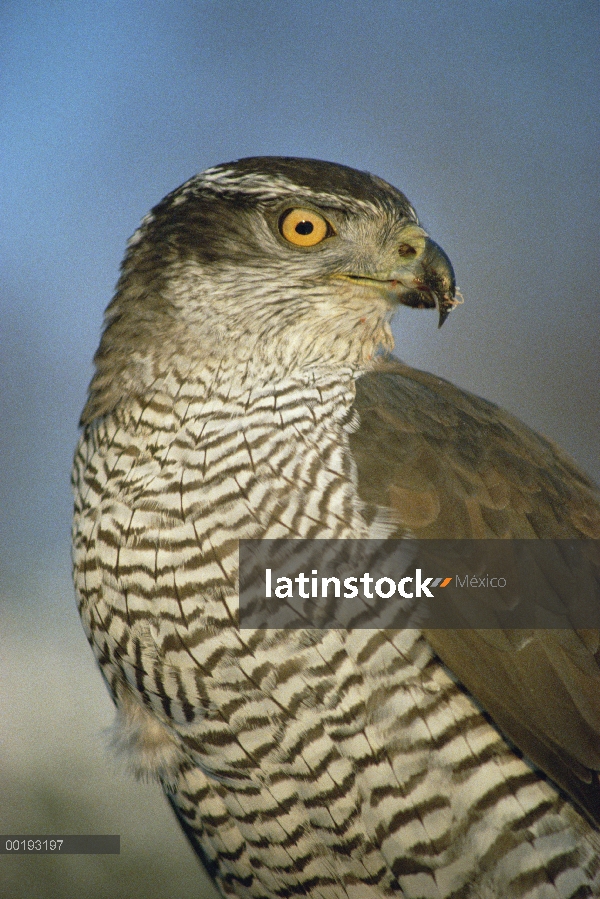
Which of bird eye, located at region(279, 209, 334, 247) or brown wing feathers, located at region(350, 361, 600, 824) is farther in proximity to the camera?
bird eye, located at region(279, 209, 334, 247)

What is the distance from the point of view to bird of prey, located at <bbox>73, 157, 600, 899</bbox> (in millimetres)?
1875

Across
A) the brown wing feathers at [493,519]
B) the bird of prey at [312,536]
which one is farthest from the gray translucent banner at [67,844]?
the brown wing feathers at [493,519]

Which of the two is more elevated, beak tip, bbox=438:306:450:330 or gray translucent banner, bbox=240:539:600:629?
beak tip, bbox=438:306:450:330

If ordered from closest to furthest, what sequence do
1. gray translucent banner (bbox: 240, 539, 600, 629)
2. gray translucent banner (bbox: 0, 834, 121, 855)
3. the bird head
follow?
gray translucent banner (bbox: 240, 539, 600, 629)
the bird head
gray translucent banner (bbox: 0, 834, 121, 855)

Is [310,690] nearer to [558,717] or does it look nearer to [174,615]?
[174,615]

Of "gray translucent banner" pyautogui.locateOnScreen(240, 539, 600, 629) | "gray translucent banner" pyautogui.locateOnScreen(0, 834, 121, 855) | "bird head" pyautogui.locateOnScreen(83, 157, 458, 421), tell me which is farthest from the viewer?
"gray translucent banner" pyautogui.locateOnScreen(0, 834, 121, 855)

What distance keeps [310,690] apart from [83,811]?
144 inches

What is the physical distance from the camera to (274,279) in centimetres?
227

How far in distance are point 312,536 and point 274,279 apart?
0.79 m

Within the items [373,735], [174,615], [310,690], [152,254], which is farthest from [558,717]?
[152,254]

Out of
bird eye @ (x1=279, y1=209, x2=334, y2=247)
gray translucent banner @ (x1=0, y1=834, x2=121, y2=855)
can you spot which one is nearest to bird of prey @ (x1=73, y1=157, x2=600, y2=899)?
bird eye @ (x1=279, y1=209, x2=334, y2=247)

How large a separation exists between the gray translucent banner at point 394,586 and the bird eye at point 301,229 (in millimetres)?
916

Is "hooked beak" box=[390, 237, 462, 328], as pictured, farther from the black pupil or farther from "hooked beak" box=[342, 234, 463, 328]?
the black pupil

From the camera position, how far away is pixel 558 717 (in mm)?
1980
